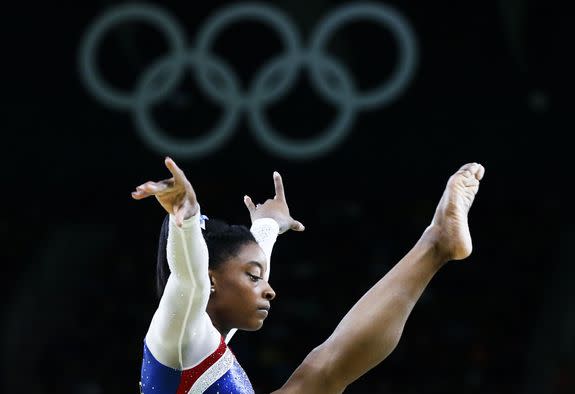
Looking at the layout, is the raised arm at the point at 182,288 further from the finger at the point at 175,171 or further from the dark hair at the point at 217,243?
the dark hair at the point at 217,243

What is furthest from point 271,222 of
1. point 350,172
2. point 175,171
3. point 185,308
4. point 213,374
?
point 350,172

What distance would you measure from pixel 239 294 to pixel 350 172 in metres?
6.30

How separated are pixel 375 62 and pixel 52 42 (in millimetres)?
2742

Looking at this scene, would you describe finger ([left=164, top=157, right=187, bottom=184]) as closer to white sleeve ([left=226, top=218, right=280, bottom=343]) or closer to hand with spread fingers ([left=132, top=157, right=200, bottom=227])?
hand with spread fingers ([left=132, top=157, right=200, bottom=227])

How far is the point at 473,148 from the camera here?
9.36m

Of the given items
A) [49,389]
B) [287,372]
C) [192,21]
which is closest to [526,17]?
[192,21]

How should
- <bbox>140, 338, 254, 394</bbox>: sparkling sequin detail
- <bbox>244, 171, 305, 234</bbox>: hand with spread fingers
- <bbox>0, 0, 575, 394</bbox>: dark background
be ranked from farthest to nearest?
<bbox>0, 0, 575, 394</bbox>: dark background, <bbox>244, 171, 305, 234</bbox>: hand with spread fingers, <bbox>140, 338, 254, 394</bbox>: sparkling sequin detail

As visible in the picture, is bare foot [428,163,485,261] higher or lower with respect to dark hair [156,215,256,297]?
lower

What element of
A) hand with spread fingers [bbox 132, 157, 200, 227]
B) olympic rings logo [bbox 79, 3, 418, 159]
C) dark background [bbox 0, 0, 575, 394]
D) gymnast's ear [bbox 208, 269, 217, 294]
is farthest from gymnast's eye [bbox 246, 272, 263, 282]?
dark background [bbox 0, 0, 575, 394]

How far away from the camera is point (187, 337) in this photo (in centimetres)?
327

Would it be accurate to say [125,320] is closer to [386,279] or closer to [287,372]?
[287,372]

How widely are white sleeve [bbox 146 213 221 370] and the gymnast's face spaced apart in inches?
3.4

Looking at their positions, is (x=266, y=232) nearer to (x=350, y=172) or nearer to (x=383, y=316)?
(x=383, y=316)

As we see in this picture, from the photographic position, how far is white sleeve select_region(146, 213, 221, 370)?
121 inches
